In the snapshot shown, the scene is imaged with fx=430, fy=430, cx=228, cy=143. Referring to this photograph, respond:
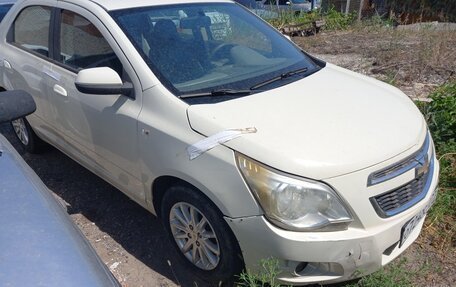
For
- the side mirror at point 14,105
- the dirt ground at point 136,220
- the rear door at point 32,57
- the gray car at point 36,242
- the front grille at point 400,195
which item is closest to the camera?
the gray car at point 36,242

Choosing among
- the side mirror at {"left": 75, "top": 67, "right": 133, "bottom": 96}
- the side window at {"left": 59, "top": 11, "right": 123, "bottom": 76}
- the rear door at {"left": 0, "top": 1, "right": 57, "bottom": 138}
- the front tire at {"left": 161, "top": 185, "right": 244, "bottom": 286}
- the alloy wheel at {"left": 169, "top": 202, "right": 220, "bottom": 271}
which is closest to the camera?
the front tire at {"left": 161, "top": 185, "right": 244, "bottom": 286}

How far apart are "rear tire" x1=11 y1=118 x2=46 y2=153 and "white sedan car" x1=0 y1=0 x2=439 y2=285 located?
798 millimetres

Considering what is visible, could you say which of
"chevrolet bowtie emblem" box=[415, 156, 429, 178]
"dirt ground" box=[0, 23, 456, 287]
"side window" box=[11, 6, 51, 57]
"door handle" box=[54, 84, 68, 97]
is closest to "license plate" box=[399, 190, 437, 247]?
"chevrolet bowtie emblem" box=[415, 156, 429, 178]

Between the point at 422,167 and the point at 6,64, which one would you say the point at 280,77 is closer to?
the point at 422,167

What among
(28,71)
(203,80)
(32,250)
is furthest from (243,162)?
(28,71)

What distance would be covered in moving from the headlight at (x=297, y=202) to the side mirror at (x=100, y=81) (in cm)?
107

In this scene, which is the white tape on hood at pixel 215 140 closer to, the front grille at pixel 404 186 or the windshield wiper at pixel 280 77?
the windshield wiper at pixel 280 77

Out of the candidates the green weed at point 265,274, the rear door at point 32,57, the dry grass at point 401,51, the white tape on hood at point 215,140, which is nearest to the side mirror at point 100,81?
the white tape on hood at point 215,140

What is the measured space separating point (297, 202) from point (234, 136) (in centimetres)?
45

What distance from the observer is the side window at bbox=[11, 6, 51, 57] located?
3450 mm

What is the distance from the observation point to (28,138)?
422cm

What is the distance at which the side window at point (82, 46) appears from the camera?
2.83 m

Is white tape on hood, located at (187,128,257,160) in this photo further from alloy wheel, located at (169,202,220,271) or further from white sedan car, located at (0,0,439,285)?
alloy wheel, located at (169,202,220,271)

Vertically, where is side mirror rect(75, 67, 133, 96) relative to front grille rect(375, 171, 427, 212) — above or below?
above
